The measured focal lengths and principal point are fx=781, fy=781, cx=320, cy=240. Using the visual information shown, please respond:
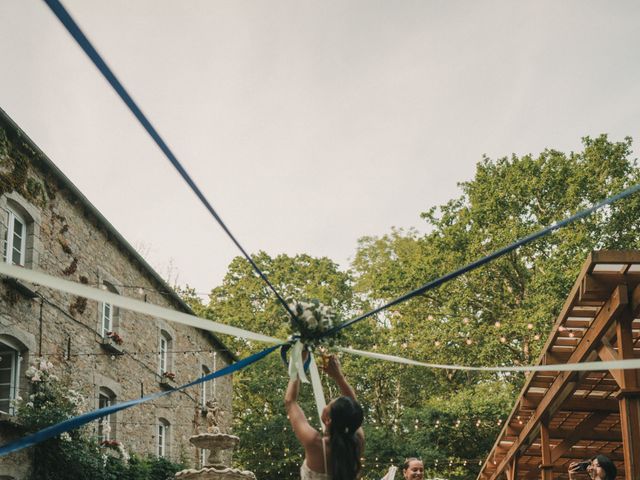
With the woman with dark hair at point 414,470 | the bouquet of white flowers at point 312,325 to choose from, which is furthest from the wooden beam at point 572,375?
the bouquet of white flowers at point 312,325

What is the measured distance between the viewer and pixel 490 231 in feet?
68.2

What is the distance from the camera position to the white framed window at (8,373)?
10.9 meters

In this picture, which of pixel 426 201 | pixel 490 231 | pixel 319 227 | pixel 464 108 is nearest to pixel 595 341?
pixel 464 108

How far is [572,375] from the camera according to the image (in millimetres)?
9539

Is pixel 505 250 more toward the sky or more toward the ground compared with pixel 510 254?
more toward the ground

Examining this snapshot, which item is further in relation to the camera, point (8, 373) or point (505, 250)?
point (8, 373)

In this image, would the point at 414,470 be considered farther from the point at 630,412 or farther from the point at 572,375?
the point at 572,375

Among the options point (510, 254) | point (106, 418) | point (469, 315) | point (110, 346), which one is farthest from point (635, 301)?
point (510, 254)

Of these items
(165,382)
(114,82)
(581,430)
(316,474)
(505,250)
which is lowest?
(316,474)

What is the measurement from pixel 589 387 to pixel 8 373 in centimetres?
811

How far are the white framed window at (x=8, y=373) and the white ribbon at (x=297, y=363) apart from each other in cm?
792

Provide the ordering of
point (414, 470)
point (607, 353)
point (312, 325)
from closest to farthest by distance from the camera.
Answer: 1. point (312, 325)
2. point (414, 470)
3. point (607, 353)

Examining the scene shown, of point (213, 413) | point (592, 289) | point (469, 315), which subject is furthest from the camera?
point (469, 315)

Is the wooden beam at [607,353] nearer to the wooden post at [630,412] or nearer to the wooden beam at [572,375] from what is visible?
the wooden beam at [572,375]
